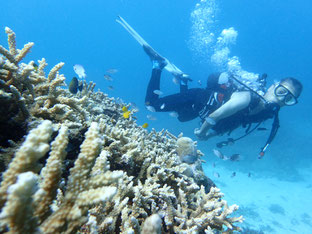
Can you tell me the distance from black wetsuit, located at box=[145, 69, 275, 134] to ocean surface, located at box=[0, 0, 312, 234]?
10.4 m

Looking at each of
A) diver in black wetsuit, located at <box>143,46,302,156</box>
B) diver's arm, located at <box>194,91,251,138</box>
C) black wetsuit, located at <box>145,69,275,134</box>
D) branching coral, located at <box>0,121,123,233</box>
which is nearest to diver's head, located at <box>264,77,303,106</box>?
diver in black wetsuit, located at <box>143,46,302,156</box>

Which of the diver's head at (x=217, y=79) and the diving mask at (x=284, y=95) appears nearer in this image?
the diving mask at (x=284, y=95)

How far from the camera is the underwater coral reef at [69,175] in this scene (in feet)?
2.72

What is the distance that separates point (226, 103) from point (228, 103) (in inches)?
2.3

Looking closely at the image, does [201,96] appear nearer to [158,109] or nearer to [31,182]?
[158,109]

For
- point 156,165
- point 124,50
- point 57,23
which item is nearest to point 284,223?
point 156,165

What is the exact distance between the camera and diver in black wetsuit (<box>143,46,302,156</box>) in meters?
5.78

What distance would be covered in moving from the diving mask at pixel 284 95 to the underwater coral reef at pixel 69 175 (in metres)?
4.14

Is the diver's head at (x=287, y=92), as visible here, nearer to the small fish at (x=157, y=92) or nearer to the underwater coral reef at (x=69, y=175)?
the small fish at (x=157, y=92)

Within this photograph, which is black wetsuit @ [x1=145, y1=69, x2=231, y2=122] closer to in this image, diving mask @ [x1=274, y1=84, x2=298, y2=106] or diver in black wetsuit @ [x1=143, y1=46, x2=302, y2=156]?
diver in black wetsuit @ [x1=143, y1=46, x2=302, y2=156]

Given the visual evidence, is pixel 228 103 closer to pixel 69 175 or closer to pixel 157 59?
pixel 157 59

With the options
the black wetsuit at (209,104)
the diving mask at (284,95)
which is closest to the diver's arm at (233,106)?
the black wetsuit at (209,104)

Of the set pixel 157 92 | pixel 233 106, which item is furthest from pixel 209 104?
pixel 157 92

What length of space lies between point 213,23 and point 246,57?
3012cm
